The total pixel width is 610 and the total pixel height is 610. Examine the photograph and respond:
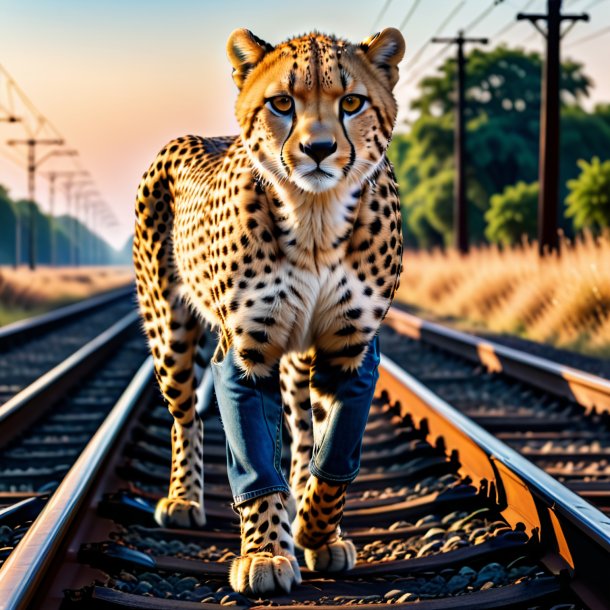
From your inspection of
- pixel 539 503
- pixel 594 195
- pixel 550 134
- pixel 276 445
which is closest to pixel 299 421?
pixel 276 445

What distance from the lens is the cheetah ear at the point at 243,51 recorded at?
3.35 meters

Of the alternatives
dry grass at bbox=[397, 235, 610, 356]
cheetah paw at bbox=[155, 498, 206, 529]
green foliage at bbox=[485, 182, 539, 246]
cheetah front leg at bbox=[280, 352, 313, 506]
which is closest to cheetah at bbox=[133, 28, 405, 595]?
cheetah front leg at bbox=[280, 352, 313, 506]

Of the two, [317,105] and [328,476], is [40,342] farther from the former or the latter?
[317,105]

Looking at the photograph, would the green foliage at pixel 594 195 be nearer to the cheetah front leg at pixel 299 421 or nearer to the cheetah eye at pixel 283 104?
the cheetah front leg at pixel 299 421

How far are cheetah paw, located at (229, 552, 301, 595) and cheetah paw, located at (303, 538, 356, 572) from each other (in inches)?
9.4

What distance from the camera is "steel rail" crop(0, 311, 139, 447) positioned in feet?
21.5

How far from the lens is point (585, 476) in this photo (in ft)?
16.8

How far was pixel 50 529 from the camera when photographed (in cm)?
355

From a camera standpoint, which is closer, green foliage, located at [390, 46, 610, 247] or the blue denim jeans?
the blue denim jeans

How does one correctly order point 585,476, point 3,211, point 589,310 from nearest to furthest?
point 585,476 < point 589,310 < point 3,211


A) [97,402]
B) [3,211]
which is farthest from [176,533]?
[3,211]

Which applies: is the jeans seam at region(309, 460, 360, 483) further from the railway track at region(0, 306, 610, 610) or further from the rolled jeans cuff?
the railway track at region(0, 306, 610, 610)

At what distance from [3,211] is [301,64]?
115277 mm

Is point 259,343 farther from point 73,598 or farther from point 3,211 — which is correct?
point 3,211
